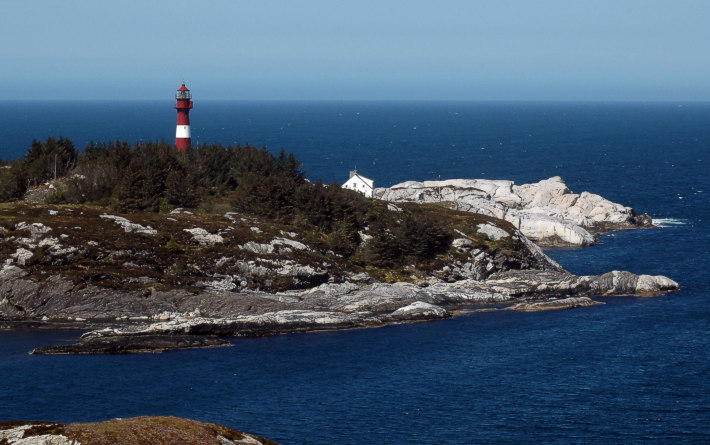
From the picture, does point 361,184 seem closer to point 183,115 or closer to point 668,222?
point 183,115

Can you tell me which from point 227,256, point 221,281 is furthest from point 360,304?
point 227,256

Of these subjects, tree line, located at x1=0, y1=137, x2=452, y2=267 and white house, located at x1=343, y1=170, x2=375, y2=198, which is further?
white house, located at x1=343, y1=170, x2=375, y2=198

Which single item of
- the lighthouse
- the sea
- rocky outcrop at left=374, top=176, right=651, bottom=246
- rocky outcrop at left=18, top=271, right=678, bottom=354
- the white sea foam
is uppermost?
the lighthouse

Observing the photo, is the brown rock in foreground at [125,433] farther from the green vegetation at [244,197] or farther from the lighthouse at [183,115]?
the lighthouse at [183,115]

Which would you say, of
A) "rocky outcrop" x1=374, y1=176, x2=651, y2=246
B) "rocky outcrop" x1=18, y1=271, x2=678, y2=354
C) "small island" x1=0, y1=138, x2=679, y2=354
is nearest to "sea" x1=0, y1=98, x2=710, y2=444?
"rocky outcrop" x1=18, y1=271, x2=678, y2=354

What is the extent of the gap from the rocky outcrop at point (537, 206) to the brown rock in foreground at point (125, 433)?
59379 mm

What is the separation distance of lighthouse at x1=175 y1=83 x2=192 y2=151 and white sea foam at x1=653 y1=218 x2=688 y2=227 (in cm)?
5003

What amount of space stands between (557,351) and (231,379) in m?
18.2

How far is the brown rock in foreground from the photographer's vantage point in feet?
78.9

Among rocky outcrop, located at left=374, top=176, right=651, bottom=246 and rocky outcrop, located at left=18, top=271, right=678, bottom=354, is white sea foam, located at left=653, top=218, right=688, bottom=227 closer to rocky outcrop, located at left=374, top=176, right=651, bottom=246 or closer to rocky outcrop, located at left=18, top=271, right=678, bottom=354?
rocky outcrop, located at left=374, top=176, right=651, bottom=246

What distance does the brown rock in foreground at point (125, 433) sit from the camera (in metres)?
24.0

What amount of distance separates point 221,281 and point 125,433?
29824 mm

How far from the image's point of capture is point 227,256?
56.5 meters

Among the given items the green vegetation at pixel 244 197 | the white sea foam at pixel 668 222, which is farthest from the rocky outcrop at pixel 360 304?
the white sea foam at pixel 668 222
